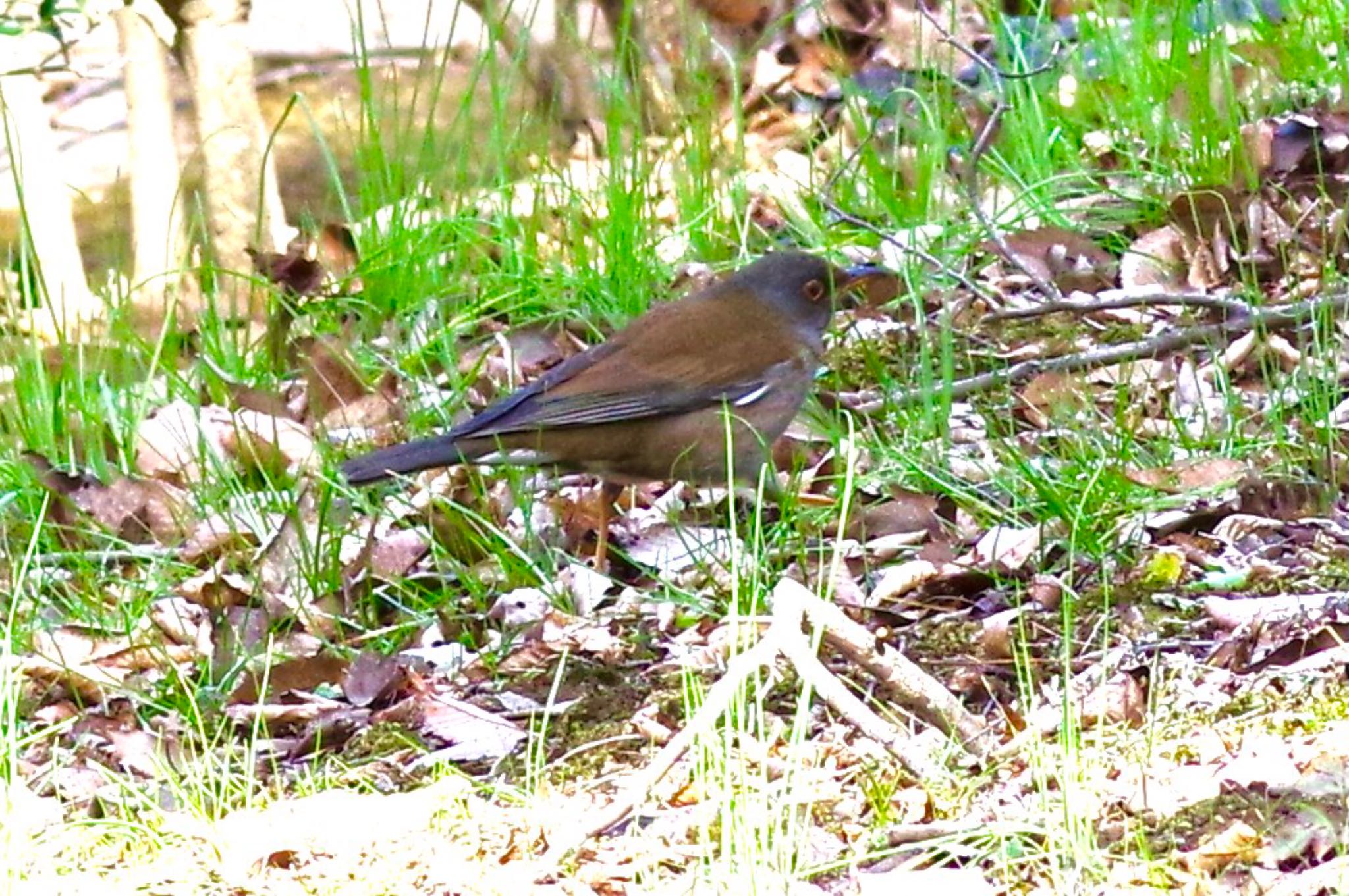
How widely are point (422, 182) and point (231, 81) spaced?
133 centimetres

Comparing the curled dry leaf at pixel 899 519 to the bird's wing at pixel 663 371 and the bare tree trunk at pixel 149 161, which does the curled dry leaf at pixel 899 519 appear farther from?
the bare tree trunk at pixel 149 161

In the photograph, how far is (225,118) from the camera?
7.91 metres

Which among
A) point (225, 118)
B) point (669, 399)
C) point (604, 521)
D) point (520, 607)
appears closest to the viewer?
point (520, 607)

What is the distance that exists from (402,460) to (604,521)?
20.5 inches

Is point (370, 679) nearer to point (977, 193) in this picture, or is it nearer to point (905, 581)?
point (905, 581)

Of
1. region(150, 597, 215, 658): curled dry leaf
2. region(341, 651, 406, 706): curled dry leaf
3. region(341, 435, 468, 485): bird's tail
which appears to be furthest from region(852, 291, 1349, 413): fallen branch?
region(150, 597, 215, 658): curled dry leaf

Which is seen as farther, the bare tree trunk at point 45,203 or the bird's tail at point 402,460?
the bare tree trunk at point 45,203

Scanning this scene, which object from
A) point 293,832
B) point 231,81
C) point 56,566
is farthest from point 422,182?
point 293,832

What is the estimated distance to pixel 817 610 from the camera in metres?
3.36

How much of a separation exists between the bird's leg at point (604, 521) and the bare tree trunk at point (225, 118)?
240cm

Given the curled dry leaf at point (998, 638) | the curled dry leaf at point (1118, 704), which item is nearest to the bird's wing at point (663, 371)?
the curled dry leaf at point (998, 638)

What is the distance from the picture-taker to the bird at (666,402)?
18.0 ft

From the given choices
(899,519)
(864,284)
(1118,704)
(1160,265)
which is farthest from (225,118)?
(1118,704)

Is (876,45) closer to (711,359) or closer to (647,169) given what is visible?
(647,169)
